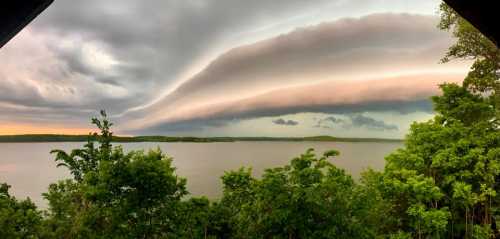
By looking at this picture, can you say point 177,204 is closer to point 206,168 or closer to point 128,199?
point 128,199

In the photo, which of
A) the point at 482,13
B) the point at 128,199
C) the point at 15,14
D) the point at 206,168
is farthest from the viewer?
the point at 206,168

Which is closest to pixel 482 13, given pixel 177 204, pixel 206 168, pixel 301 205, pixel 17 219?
pixel 301 205

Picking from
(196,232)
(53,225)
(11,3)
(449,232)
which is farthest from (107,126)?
(449,232)

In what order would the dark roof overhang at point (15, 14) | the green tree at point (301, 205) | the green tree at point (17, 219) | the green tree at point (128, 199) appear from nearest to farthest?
the dark roof overhang at point (15, 14) → the green tree at point (17, 219) → the green tree at point (128, 199) → the green tree at point (301, 205)

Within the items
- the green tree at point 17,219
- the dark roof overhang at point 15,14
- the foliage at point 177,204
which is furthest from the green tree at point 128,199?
the dark roof overhang at point 15,14

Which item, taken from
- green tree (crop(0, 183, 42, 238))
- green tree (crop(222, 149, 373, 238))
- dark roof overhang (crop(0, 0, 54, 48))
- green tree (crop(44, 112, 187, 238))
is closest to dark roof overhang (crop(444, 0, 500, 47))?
dark roof overhang (crop(0, 0, 54, 48))

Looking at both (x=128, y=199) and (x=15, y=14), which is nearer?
(x=15, y=14)

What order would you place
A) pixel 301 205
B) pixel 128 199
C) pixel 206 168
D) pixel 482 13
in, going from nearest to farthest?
pixel 482 13 → pixel 128 199 → pixel 301 205 → pixel 206 168

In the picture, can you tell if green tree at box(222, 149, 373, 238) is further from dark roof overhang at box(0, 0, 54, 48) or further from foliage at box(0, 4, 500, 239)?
dark roof overhang at box(0, 0, 54, 48)

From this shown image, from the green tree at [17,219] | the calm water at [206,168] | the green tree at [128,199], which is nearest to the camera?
the green tree at [17,219]

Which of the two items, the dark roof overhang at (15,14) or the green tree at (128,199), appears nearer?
the dark roof overhang at (15,14)

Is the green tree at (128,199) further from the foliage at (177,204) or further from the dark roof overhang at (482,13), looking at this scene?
the dark roof overhang at (482,13)
